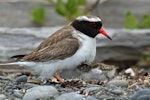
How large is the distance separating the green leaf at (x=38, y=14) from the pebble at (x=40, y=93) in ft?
14.6

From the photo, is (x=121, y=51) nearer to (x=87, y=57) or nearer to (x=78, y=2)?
(x=78, y=2)

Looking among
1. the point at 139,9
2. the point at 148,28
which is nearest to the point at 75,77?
the point at 148,28

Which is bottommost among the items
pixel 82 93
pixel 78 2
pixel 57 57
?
pixel 82 93

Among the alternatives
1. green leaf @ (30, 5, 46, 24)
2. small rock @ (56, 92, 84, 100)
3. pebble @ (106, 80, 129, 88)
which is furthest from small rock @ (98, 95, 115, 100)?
green leaf @ (30, 5, 46, 24)

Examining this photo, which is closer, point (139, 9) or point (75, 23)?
point (75, 23)

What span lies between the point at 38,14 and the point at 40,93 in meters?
4.77

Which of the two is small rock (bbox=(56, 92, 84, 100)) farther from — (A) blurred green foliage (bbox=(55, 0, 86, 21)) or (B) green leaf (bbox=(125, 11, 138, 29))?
(B) green leaf (bbox=(125, 11, 138, 29))

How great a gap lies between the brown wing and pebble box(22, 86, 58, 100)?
67cm

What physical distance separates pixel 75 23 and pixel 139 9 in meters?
4.97

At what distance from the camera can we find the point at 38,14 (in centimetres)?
1095

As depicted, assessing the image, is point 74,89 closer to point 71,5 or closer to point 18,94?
point 18,94

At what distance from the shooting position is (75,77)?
24.2 feet

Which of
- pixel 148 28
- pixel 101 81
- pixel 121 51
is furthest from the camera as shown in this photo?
pixel 148 28

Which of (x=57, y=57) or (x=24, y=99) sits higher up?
(x=57, y=57)
